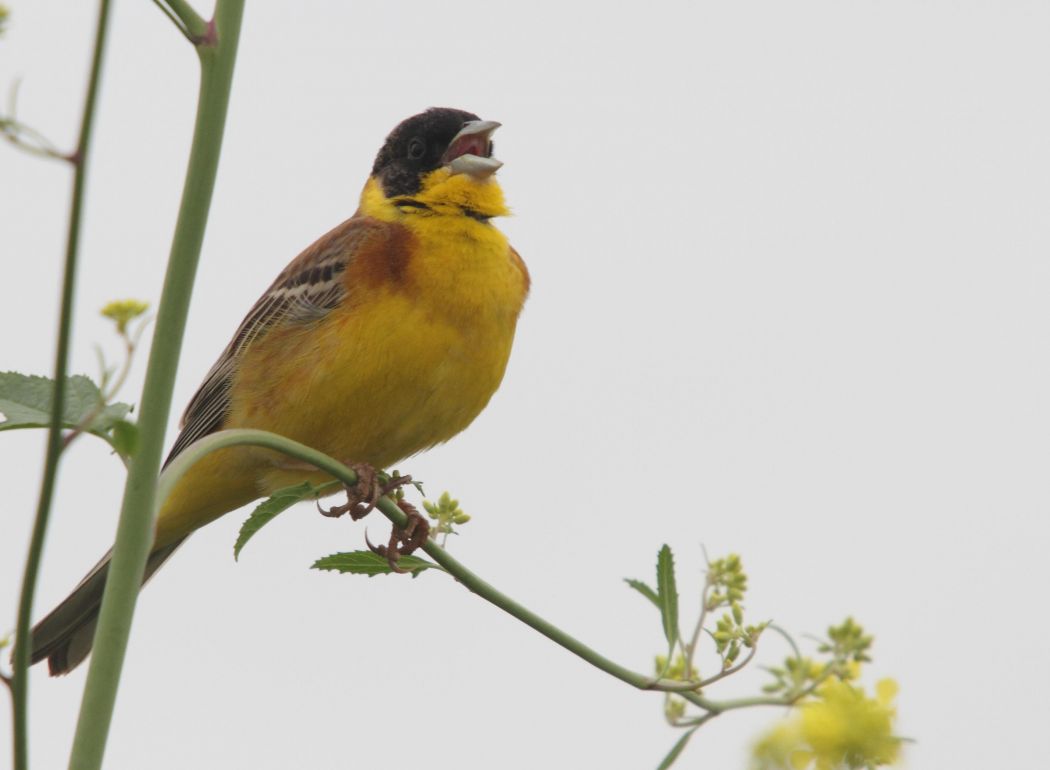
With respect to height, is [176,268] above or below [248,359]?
below

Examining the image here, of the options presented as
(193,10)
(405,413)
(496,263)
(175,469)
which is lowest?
(175,469)

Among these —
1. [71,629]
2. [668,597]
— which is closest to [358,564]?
[668,597]

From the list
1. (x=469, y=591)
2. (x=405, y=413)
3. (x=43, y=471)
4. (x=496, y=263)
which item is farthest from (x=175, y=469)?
(x=496, y=263)

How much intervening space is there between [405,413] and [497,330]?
0.40m

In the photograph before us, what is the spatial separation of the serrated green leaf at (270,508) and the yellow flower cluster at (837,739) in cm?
112

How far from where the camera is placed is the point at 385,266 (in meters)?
4.11

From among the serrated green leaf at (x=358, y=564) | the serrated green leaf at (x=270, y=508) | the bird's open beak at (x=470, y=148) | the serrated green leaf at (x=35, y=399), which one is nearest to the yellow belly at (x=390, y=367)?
the bird's open beak at (x=470, y=148)

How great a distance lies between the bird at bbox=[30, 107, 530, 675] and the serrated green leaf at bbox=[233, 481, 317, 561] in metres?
1.57

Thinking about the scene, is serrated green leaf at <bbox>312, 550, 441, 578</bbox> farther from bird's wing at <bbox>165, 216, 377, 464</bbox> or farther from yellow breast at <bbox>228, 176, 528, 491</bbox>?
bird's wing at <bbox>165, 216, 377, 464</bbox>

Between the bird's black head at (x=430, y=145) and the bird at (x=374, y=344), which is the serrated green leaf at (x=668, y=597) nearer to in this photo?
the bird at (x=374, y=344)

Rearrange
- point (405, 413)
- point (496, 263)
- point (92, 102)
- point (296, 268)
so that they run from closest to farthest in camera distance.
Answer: point (92, 102)
point (405, 413)
point (496, 263)
point (296, 268)

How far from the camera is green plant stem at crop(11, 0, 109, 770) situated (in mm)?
1203

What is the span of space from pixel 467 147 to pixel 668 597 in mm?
2858

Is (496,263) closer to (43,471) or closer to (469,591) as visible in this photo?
(469,591)
